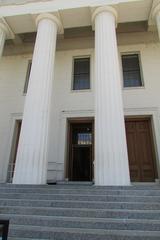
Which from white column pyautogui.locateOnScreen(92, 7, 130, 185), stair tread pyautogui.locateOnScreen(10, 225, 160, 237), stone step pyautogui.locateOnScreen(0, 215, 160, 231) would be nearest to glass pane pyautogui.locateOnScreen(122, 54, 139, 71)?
white column pyautogui.locateOnScreen(92, 7, 130, 185)

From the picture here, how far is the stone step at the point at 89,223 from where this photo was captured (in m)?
3.27

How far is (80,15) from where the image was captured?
8906 mm

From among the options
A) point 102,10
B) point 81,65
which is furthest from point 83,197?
point 81,65

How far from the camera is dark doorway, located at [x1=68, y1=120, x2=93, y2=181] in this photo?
9.10m

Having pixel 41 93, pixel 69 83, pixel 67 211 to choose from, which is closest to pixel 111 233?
pixel 67 211

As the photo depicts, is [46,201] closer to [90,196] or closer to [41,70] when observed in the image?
[90,196]

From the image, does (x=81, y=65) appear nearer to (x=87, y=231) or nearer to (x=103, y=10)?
(x=103, y=10)

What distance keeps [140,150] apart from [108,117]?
3.70 metres

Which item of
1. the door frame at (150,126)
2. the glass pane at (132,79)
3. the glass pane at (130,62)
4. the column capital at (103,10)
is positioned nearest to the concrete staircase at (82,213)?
the door frame at (150,126)

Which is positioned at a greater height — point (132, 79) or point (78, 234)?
point (132, 79)

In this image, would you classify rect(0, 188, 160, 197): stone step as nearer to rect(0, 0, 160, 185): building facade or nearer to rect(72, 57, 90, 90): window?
rect(0, 0, 160, 185): building facade

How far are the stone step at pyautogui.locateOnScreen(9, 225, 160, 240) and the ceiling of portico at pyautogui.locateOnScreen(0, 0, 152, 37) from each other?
8421 millimetres

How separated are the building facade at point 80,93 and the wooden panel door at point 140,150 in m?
0.04

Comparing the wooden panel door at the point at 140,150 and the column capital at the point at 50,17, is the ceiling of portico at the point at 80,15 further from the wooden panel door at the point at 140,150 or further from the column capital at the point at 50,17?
the wooden panel door at the point at 140,150
